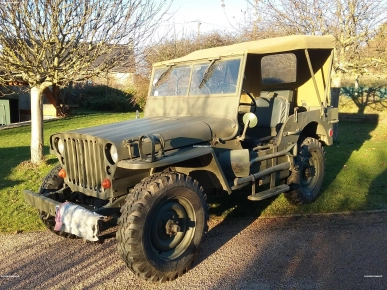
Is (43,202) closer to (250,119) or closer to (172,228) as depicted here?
(172,228)

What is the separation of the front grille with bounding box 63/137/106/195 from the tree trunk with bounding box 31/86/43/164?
452 cm

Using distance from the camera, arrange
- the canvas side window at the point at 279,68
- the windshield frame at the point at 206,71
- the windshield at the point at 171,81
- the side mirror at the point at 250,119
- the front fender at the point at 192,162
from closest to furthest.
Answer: the front fender at the point at 192,162
the side mirror at the point at 250,119
the windshield frame at the point at 206,71
the windshield at the point at 171,81
the canvas side window at the point at 279,68

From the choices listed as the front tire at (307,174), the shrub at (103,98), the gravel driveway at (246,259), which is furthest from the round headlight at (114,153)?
the shrub at (103,98)

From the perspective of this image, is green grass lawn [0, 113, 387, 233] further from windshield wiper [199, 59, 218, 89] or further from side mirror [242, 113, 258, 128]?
windshield wiper [199, 59, 218, 89]

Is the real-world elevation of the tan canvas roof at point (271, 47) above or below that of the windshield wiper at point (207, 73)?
above

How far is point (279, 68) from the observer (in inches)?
261

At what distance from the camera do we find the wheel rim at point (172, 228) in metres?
3.75

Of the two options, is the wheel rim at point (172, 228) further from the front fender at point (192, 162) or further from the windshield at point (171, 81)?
the windshield at point (171, 81)

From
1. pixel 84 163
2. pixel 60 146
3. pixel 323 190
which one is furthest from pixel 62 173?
pixel 323 190

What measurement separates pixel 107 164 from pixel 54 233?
5.01 feet

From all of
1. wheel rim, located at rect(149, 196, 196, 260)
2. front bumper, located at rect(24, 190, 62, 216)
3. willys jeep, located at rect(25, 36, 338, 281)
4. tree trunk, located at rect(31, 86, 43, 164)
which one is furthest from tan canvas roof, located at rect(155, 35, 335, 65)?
tree trunk, located at rect(31, 86, 43, 164)

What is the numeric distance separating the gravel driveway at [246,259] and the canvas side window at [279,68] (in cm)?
254

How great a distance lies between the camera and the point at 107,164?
378cm

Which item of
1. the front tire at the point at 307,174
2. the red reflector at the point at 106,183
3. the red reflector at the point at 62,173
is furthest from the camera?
the front tire at the point at 307,174
